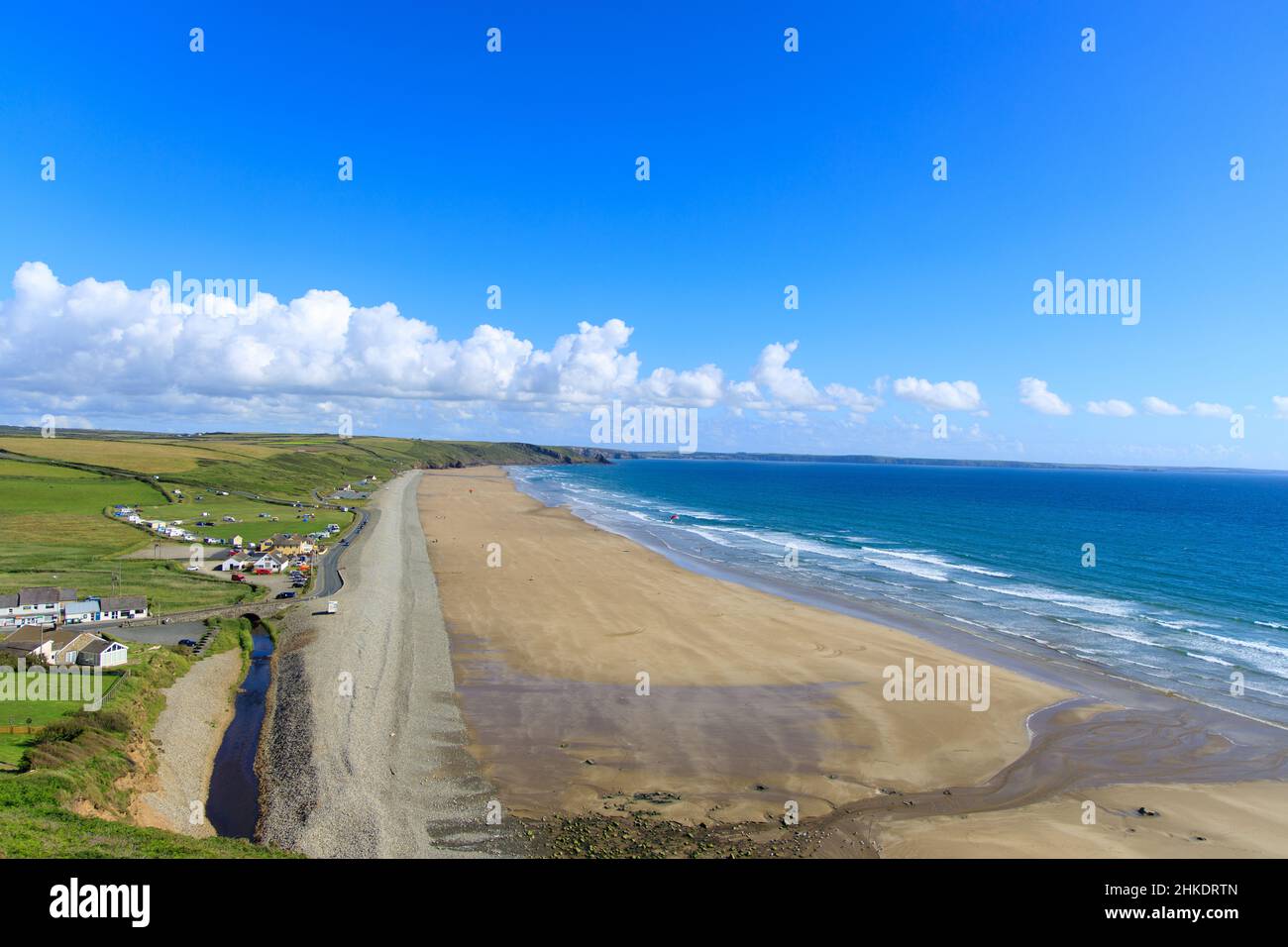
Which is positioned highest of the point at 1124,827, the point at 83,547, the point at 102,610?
the point at 83,547

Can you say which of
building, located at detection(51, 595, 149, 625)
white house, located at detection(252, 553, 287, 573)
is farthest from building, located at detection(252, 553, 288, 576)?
building, located at detection(51, 595, 149, 625)

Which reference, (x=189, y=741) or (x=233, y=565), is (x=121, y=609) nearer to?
(x=233, y=565)

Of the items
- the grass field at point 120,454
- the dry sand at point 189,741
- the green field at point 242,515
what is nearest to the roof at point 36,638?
the dry sand at point 189,741

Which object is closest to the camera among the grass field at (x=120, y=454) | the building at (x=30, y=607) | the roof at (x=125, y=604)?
the building at (x=30, y=607)

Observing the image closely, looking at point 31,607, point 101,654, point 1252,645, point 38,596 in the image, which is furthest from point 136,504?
point 1252,645

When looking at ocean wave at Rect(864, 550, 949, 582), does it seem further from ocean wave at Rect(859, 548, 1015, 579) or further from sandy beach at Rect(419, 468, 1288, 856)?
sandy beach at Rect(419, 468, 1288, 856)

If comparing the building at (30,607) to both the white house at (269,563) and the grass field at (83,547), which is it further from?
the white house at (269,563)

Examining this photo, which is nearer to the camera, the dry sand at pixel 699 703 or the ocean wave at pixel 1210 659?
the dry sand at pixel 699 703
